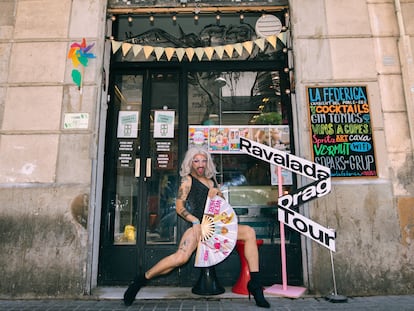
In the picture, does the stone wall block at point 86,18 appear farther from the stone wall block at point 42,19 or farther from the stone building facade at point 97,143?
the stone wall block at point 42,19

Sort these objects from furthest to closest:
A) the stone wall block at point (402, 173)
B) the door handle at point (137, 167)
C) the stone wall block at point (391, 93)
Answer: the door handle at point (137, 167) → the stone wall block at point (391, 93) → the stone wall block at point (402, 173)

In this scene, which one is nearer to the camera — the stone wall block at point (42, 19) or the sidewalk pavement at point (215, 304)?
the sidewalk pavement at point (215, 304)

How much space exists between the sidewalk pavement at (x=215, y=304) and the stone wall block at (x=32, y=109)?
2.54 m

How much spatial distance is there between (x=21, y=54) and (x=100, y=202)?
282 centimetres

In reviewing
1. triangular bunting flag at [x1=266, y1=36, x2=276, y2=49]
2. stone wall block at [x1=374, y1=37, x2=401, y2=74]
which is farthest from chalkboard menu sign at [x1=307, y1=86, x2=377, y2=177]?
triangular bunting flag at [x1=266, y1=36, x2=276, y2=49]

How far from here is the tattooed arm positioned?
13.3 feet

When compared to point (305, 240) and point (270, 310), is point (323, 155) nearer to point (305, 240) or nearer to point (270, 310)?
point (305, 240)

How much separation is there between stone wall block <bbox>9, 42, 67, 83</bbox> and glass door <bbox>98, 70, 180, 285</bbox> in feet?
3.23

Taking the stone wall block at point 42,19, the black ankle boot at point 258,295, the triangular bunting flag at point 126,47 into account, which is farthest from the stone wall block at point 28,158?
the black ankle boot at point 258,295

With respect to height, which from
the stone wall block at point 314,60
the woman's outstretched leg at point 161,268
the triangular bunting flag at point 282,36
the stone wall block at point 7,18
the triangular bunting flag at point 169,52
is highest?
the stone wall block at point 7,18

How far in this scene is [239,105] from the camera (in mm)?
5730

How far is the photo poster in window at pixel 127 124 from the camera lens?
5.48 meters

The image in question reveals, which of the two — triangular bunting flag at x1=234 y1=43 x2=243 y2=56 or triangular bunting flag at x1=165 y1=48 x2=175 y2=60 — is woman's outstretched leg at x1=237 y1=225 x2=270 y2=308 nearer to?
triangular bunting flag at x1=234 y1=43 x2=243 y2=56

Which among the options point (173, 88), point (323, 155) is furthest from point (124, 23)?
point (323, 155)
